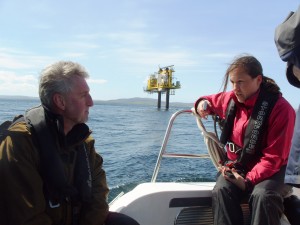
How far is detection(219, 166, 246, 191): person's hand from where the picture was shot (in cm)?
249

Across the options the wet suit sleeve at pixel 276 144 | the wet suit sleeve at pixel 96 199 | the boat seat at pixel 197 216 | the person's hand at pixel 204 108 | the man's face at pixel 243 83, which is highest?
the man's face at pixel 243 83

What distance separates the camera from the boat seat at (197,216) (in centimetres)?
273

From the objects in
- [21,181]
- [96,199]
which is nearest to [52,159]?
[21,181]

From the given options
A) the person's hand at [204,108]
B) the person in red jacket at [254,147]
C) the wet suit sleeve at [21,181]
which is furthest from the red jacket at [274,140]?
the wet suit sleeve at [21,181]

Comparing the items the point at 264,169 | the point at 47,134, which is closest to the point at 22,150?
the point at 47,134

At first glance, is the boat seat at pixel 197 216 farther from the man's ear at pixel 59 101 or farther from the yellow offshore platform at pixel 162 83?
the yellow offshore platform at pixel 162 83

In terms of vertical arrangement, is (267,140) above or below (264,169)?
above

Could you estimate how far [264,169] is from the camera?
2.42 m

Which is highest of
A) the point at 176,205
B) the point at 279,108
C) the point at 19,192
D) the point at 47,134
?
the point at 279,108

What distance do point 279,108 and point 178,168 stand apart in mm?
5895

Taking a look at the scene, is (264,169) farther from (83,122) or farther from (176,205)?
(83,122)

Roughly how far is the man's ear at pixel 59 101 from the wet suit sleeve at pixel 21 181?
25cm

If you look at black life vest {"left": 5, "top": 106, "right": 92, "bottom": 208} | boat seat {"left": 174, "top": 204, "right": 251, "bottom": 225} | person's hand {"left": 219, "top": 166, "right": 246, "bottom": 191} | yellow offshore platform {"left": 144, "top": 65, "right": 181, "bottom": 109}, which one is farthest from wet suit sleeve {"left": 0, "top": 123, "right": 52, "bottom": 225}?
yellow offshore platform {"left": 144, "top": 65, "right": 181, "bottom": 109}

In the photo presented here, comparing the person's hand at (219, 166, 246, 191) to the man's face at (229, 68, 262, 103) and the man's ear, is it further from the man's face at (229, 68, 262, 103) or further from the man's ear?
the man's ear
